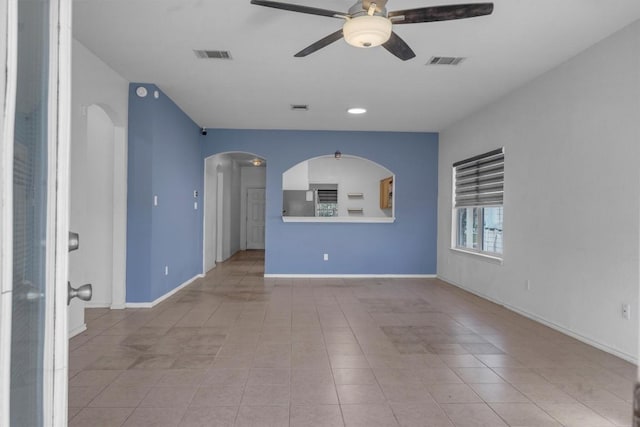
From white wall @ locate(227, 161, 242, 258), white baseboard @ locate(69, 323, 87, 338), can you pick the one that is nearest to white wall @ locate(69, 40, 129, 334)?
white baseboard @ locate(69, 323, 87, 338)

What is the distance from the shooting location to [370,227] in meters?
7.25

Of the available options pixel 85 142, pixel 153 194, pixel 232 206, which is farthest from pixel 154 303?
pixel 232 206

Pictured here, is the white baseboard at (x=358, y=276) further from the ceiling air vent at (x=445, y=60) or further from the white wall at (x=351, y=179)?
the ceiling air vent at (x=445, y=60)

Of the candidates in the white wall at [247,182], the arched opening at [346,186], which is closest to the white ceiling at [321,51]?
the arched opening at [346,186]

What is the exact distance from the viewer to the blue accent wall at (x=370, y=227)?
23.3 feet

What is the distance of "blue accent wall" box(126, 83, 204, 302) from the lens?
15.3 ft

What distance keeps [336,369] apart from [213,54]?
2926mm

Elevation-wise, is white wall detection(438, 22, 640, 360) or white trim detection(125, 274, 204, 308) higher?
white wall detection(438, 22, 640, 360)

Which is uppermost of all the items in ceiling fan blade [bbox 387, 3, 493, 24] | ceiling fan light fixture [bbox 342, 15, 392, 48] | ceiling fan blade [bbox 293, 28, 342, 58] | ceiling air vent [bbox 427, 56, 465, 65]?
ceiling air vent [bbox 427, 56, 465, 65]

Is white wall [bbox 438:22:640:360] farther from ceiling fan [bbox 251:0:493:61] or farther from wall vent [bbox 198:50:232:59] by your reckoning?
wall vent [bbox 198:50:232:59]

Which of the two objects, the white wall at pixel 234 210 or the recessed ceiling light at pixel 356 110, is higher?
the recessed ceiling light at pixel 356 110

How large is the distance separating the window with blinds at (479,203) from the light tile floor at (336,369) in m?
1.11

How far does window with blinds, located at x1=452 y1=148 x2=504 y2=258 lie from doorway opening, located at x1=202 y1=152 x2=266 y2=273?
138 inches

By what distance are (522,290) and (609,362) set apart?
1490 millimetres
